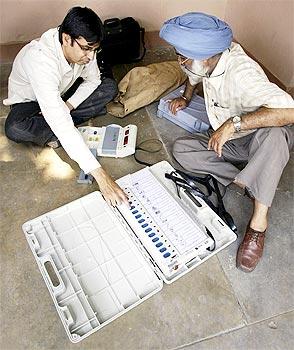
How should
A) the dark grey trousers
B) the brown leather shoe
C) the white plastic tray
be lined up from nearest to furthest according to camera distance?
the brown leather shoe < the dark grey trousers < the white plastic tray

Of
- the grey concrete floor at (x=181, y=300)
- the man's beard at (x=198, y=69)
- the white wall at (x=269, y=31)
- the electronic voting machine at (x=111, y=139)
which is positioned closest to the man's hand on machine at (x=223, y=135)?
the man's beard at (x=198, y=69)

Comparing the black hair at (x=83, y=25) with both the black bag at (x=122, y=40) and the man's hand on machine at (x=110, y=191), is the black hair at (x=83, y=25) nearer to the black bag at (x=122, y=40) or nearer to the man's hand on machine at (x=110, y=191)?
the man's hand on machine at (x=110, y=191)

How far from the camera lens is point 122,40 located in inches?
83.7

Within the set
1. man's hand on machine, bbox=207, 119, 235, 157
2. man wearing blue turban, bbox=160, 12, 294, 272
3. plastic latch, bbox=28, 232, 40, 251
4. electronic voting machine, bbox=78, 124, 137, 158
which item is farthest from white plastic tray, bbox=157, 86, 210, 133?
plastic latch, bbox=28, 232, 40, 251

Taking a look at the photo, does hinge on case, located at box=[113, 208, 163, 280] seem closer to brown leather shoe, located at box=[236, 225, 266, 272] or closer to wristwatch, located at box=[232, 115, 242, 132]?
brown leather shoe, located at box=[236, 225, 266, 272]

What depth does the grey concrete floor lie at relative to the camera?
112cm

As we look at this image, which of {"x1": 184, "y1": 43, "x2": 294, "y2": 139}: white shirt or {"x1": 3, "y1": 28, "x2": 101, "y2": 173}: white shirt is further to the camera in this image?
{"x1": 3, "y1": 28, "x2": 101, "y2": 173}: white shirt

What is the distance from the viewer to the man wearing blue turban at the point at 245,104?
3.89ft

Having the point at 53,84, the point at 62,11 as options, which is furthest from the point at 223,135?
the point at 62,11

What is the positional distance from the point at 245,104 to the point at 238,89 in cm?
6

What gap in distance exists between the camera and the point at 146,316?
3.83ft

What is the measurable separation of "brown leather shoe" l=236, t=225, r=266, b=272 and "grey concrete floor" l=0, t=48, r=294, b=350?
31 mm

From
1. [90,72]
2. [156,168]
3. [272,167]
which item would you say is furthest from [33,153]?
[272,167]

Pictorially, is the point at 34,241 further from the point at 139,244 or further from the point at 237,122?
the point at 237,122
